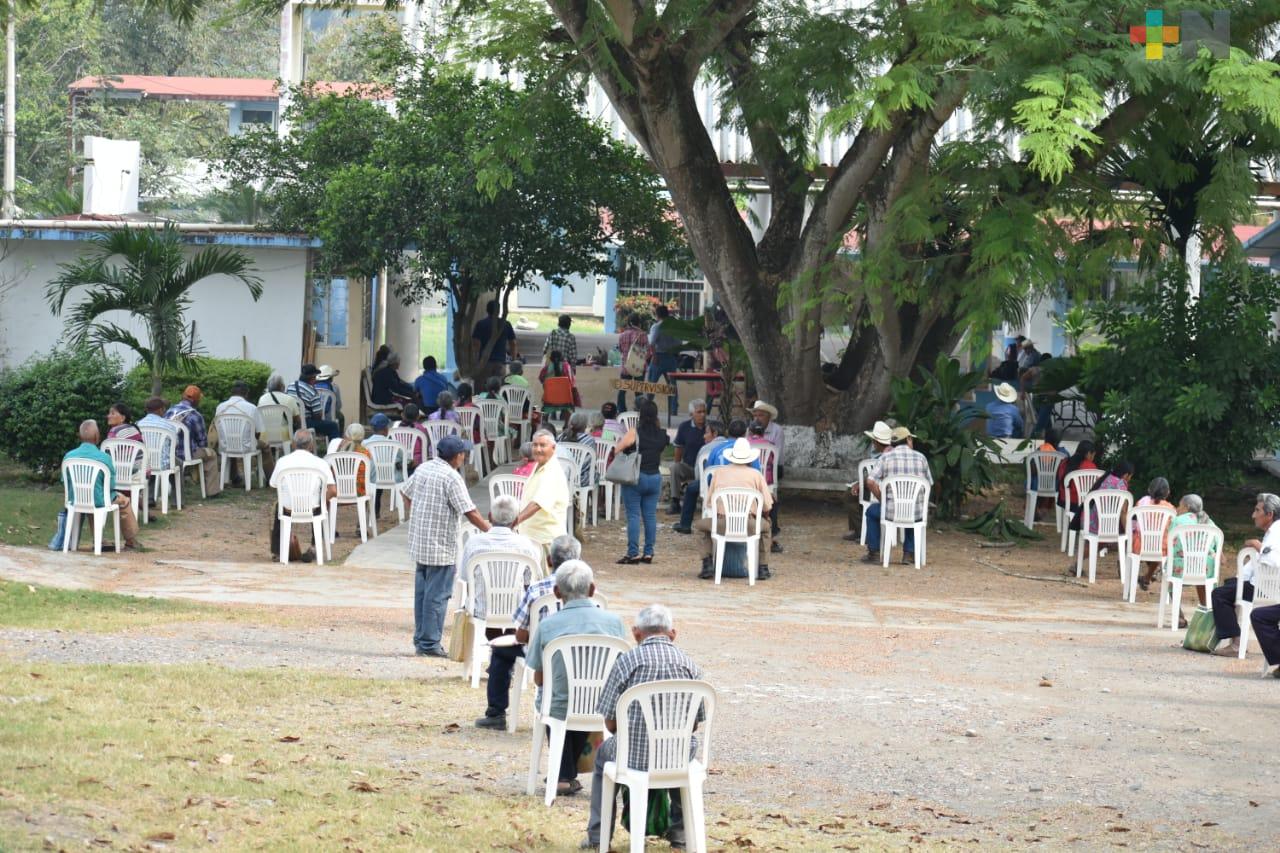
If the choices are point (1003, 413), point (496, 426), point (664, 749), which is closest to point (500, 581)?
point (664, 749)

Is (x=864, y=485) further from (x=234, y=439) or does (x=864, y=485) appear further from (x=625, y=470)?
(x=234, y=439)

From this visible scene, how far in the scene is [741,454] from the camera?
15.5m

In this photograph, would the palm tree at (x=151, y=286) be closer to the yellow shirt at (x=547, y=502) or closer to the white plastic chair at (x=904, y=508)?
the white plastic chair at (x=904, y=508)

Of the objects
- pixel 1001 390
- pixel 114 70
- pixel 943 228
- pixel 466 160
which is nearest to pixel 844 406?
pixel 1001 390

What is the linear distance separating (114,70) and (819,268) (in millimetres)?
40837

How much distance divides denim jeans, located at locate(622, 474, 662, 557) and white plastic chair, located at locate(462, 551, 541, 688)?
20.3 feet

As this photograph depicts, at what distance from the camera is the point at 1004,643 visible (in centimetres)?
1302

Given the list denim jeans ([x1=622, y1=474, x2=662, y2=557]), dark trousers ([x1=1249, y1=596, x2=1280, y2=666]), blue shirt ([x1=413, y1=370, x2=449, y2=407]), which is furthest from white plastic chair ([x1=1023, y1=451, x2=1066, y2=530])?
blue shirt ([x1=413, y1=370, x2=449, y2=407])

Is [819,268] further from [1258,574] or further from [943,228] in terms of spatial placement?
[1258,574]

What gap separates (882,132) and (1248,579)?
21.9ft

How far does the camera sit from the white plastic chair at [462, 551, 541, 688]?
9727 millimetres

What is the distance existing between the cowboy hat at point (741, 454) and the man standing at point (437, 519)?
4.83 m

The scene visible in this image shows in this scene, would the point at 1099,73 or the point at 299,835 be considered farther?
the point at 1099,73

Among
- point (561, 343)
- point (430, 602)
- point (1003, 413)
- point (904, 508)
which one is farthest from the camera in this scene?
point (561, 343)
